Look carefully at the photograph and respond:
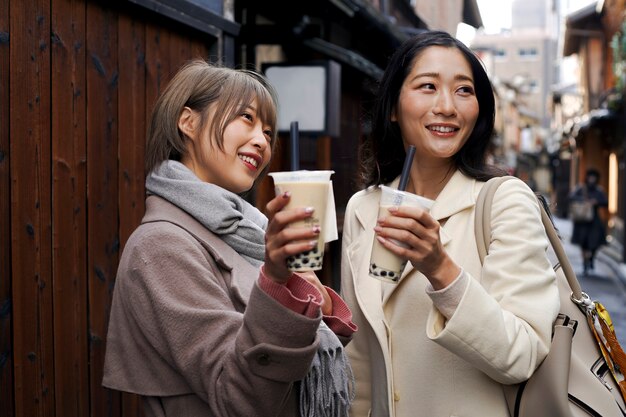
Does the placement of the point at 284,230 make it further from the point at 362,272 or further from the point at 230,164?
the point at 362,272

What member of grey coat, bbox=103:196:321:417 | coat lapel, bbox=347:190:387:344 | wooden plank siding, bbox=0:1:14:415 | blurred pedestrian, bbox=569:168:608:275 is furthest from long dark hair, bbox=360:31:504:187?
blurred pedestrian, bbox=569:168:608:275

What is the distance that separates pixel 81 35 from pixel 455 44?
1.82 m

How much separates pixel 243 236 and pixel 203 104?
400 mm

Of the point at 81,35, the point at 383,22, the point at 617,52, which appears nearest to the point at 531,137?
the point at 617,52

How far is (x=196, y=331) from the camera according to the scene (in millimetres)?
1761

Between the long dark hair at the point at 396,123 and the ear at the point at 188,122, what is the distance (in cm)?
72

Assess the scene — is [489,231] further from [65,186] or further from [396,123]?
[65,186]

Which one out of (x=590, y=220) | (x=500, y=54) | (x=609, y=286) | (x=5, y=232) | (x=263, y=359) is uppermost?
(x=500, y=54)

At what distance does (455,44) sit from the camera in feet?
7.79

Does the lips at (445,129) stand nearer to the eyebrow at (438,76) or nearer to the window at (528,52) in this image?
the eyebrow at (438,76)

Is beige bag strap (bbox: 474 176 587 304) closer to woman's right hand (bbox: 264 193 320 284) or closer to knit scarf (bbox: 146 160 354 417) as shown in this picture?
knit scarf (bbox: 146 160 354 417)

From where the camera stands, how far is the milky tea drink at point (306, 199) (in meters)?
1.56

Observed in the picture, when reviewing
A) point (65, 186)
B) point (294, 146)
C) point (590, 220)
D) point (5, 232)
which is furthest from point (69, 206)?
point (590, 220)

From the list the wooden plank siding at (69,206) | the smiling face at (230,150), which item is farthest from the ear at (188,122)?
the wooden plank siding at (69,206)
